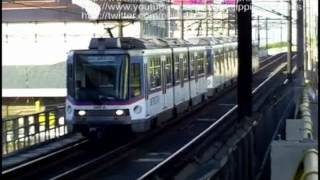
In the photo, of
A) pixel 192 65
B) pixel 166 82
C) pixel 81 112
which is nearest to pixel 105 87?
pixel 81 112

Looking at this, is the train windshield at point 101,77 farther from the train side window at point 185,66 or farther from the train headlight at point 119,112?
the train side window at point 185,66

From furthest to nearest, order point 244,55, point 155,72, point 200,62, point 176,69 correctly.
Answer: point 200,62
point 176,69
point 244,55
point 155,72

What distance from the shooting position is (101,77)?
74.2 feet

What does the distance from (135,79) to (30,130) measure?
363 cm

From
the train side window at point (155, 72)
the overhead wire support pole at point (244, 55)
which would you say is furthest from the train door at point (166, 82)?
the overhead wire support pole at point (244, 55)

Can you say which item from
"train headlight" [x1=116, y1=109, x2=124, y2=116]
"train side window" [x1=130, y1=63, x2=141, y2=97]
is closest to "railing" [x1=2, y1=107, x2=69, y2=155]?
"train headlight" [x1=116, y1=109, x2=124, y2=116]

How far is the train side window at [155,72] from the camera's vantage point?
24016mm

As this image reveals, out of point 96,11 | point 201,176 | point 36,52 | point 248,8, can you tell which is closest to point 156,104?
point 248,8

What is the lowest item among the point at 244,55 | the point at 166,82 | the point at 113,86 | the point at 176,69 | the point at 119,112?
the point at 119,112

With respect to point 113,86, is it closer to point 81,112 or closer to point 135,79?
point 135,79

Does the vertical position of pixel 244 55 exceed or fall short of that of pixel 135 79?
it exceeds it

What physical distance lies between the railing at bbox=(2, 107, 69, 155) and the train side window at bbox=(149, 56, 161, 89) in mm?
3417

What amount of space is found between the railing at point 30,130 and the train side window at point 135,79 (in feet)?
10.3

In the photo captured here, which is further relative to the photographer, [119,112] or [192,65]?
[192,65]
